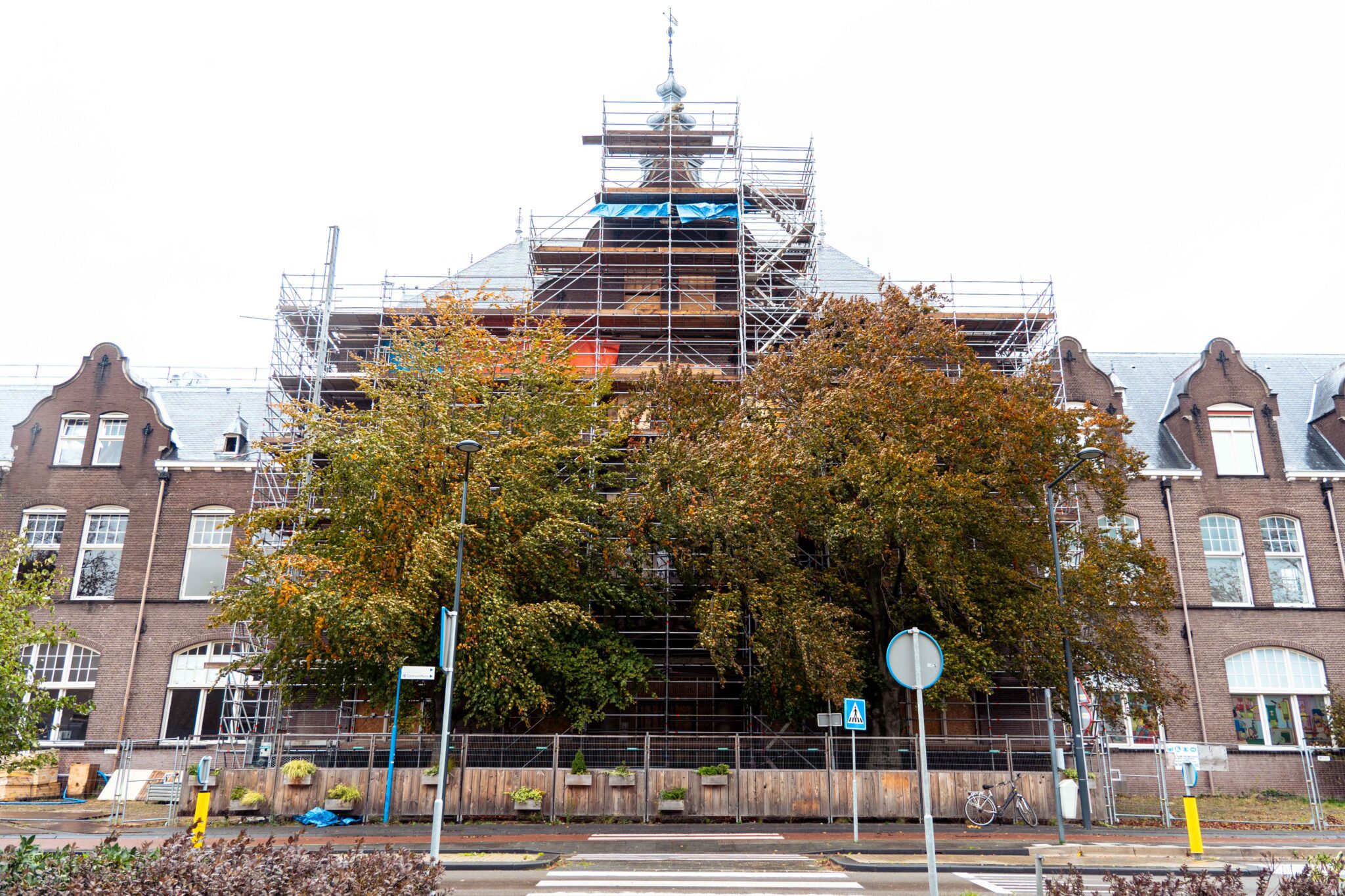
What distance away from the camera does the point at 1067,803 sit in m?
23.9

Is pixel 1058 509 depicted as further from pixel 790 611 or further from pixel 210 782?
pixel 210 782

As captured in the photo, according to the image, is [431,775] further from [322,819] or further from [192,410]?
[192,410]

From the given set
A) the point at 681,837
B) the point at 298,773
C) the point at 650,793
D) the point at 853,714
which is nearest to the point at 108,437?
the point at 298,773

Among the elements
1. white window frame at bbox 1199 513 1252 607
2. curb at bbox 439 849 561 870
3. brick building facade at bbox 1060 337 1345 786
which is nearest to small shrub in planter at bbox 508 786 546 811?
curb at bbox 439 849 561 870

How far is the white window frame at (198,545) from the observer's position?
113 feet

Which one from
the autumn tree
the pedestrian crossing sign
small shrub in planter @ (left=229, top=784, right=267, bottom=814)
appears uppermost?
the autumn tree

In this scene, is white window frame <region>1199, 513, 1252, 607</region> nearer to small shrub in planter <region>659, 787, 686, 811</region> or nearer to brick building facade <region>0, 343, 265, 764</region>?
small shrub in planter <region>659, 787, 686, 811</region>

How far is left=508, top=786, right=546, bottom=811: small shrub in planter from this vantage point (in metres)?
23.1

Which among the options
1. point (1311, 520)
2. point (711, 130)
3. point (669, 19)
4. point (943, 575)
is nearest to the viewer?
point (943, 575)

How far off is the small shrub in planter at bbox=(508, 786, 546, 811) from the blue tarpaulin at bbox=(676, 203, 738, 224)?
21808mm

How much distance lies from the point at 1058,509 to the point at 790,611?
12.7 metres

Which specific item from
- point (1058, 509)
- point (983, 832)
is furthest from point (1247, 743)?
point (983, 832)

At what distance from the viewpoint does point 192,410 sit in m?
39.3

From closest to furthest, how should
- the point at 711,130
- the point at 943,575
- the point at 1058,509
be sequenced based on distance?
the point at 943,575 → the point at 1058,509 → the point at 711,130
